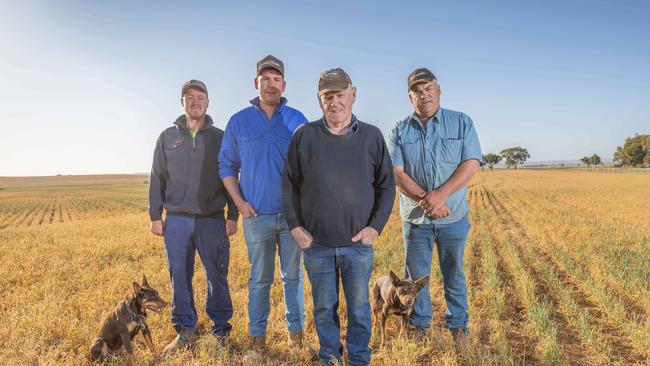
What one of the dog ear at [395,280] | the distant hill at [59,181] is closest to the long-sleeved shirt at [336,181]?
the dog ear at [395,280]

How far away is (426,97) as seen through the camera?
4254 mm

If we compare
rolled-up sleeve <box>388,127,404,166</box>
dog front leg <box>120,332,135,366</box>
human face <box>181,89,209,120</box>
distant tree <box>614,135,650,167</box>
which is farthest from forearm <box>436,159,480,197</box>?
distant tree <box>614,135,650,167</box>

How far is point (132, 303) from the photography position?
416 cm

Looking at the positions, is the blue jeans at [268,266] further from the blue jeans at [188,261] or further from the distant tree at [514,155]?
the distant tree at [514,155]

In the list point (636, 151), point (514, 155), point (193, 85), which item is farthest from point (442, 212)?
point (514, 155)

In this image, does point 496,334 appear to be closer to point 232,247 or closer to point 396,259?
point 396,259

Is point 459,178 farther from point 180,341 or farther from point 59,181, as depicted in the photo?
point 59,181

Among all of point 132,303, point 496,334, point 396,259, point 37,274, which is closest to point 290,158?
point 132,303

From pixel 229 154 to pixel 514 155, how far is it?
18357 cm

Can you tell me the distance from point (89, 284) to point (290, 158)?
5738 mm

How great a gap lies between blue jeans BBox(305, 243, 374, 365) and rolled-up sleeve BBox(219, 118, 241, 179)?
1309mm

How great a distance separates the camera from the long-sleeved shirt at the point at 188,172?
14.9ft

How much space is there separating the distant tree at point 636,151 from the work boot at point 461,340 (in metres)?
120

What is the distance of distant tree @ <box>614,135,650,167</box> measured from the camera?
9650 cm
